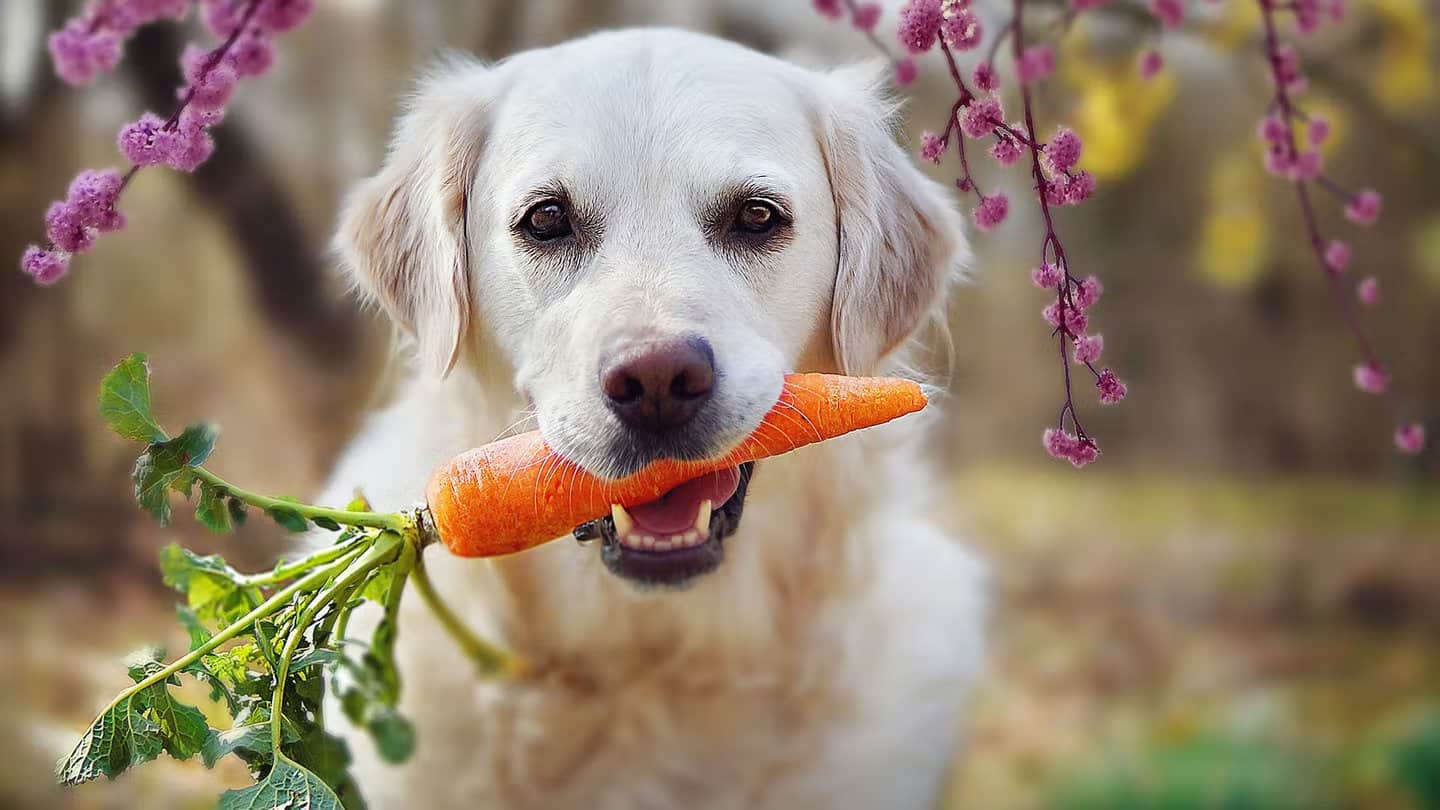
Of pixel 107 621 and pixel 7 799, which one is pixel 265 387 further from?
pixel 7 799

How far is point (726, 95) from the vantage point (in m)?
1.60

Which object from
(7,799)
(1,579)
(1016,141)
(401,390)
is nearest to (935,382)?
(1016,141)

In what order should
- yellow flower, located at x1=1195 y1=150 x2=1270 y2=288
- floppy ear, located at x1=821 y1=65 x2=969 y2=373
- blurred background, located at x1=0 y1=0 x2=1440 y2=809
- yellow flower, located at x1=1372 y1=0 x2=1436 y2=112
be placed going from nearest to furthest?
floppy ear, located at x1=821 y1=65 x2=969 y2=373, blurred background, located at x1=0 y1=0 x2=1440 y2=809, yellow flower, located at x1=1372 y1=0 x2=1436 y2=112, yellow flower, located at x1=1195 y1=150 x2=1270 y2=288

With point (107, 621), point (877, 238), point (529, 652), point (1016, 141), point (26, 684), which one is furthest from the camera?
point (107, 621)

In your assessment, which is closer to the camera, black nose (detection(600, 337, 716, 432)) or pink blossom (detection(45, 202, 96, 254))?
pink blossom (detection(45, 202, 96, 254))

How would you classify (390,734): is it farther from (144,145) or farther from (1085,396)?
(1085,396)

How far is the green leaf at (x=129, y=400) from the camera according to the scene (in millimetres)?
1357

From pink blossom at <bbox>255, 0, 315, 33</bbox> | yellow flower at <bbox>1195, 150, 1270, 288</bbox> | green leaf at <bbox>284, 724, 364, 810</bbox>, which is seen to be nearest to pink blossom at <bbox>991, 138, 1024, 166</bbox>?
pink blossom at <bbox>255, 0, 315, 33</bbox>

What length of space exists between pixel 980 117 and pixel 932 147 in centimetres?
8

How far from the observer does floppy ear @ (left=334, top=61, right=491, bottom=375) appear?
171 cm

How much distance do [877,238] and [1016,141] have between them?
528mm

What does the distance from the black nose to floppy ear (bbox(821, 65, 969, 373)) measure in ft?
1.30

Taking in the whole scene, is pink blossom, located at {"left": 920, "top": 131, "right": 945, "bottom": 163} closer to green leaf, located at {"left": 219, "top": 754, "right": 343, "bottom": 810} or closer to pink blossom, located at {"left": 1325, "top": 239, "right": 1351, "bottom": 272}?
pink blossom, located at {"left": 1325, "top": 239, "right": 1351, "bottom": 272}

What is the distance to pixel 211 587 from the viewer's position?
151 centimetres
